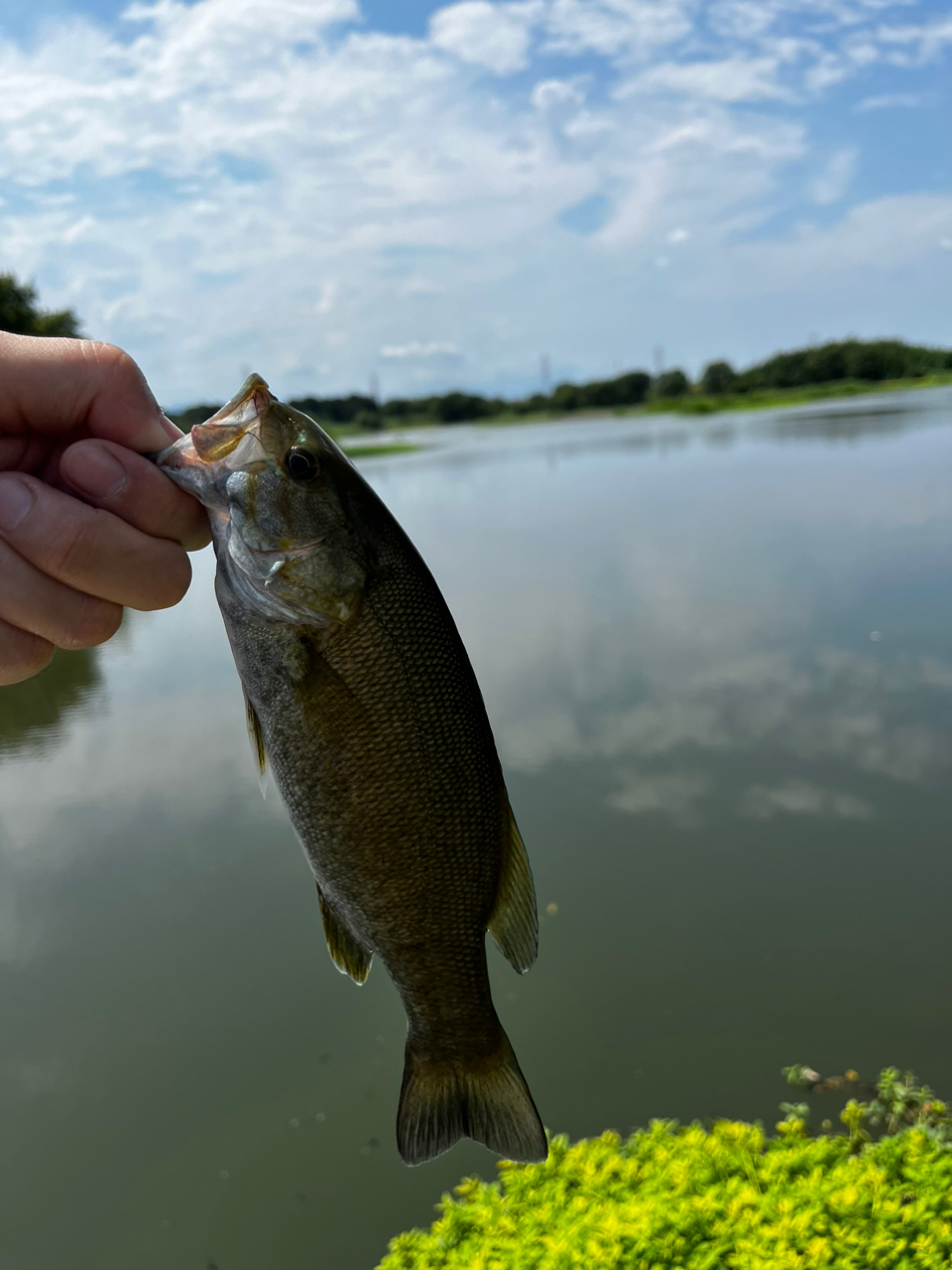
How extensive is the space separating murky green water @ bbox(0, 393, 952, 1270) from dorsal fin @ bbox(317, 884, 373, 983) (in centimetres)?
272

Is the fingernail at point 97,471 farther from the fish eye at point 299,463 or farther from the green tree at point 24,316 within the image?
the green tree at point 24,316

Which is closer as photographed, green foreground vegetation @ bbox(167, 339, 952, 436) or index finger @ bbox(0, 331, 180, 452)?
index finger @ bbox(0, 331, 180, 452)

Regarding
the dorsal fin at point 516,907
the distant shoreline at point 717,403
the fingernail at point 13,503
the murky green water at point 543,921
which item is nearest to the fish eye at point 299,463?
the fingernail at point 13,503

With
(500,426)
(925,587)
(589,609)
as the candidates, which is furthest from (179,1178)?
(500,426)

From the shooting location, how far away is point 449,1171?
158 inches

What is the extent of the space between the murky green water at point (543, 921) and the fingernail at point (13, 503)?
11.5ft

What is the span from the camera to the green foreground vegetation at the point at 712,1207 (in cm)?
248

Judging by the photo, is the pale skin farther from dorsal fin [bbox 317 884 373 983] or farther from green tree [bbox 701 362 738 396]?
green tree [bbox 701 362 738 396]

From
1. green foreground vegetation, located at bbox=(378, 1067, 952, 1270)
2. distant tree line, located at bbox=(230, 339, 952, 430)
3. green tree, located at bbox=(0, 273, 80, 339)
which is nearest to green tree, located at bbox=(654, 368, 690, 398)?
distant tree line, located at bbox=(230, 339, 952, 430)

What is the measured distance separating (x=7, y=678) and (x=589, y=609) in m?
10.4

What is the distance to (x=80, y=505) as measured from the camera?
1.60m

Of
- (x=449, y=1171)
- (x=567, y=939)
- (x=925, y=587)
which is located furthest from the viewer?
(x=925, y=587)

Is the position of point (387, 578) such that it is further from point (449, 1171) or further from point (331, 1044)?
point (331, 1044)

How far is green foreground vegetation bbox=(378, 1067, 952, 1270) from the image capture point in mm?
2477
